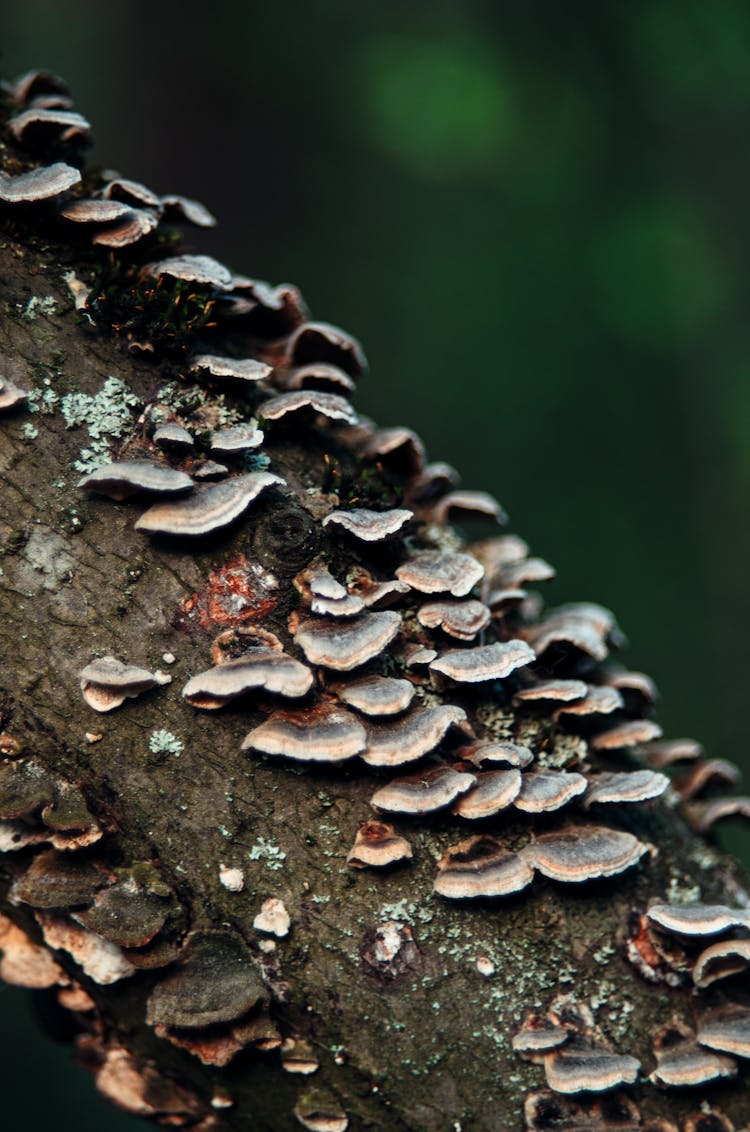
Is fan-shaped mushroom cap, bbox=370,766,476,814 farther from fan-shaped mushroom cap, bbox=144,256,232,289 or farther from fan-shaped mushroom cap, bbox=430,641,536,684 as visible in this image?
fan-shaped mushroom cap, bbox=144,256,232,289

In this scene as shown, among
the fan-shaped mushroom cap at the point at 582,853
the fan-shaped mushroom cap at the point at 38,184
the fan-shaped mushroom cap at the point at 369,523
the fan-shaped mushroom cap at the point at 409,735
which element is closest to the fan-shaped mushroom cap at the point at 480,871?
the fan-shaped mushroom cap at the point at 582,853

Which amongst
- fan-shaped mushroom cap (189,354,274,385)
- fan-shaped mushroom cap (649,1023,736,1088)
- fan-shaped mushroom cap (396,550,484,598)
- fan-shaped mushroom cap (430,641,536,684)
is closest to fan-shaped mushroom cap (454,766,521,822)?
fan-shaped mushroom cap (430,641,536,684)

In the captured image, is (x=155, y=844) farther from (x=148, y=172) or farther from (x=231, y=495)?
(x=148, y=172)

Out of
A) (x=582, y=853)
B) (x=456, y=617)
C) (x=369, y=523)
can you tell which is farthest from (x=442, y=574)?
(x=582, y=853)

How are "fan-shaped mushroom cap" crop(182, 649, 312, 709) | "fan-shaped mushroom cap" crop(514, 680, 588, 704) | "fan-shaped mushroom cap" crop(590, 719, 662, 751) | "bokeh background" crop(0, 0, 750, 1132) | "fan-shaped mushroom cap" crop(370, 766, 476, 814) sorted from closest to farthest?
1. "fan-shaped mushroom cap" crop(182, 649, 312, 709)
2. "fan-shaped mushroom cap" crop(370, 766, 476, 814)
3. "fan-shaped mushroom cap" crop(514, 680, 588, 704)
4. "fan-shaped mushroom cap" crop(590, 719, 662, 751)
5. "bokeh background" crop(0, 0, 750, 1132)

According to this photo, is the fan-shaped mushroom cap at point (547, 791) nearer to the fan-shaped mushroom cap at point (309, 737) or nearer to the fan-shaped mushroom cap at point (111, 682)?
the fan-shaped mushroom cap at point (309, 737)
